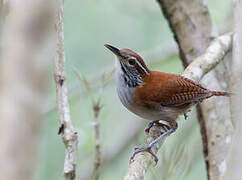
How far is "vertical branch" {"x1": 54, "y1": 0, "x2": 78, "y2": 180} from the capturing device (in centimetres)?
198

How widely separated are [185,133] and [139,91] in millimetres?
1428

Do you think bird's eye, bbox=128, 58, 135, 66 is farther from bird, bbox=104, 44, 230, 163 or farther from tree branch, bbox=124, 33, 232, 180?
tree branch, bbox=124, 33, 232, 180

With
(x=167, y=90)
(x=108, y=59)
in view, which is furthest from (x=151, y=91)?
(x=108, y=59)

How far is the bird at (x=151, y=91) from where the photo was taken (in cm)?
345

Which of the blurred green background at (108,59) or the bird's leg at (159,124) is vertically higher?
the blurred green background at (108,59)

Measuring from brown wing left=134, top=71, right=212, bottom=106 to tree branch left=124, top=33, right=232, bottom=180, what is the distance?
0.15m

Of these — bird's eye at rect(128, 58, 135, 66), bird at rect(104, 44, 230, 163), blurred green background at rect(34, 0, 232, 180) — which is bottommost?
bird at rect(104, 44, 230, 163)

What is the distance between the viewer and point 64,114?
6.93 ft

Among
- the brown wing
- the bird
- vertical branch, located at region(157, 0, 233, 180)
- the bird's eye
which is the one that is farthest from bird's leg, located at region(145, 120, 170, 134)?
vertical branch, located at region(157, 0, 233, 180)

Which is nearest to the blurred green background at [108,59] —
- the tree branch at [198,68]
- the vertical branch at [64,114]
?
the tree branch at [198,68]

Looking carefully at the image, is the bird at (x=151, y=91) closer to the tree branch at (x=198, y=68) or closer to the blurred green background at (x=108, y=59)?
the tree branch at (x=198, y=68)

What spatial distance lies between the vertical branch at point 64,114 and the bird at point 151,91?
105cm

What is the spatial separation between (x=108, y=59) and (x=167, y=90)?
371cm

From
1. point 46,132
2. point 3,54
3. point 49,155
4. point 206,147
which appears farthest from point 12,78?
point 46,132
